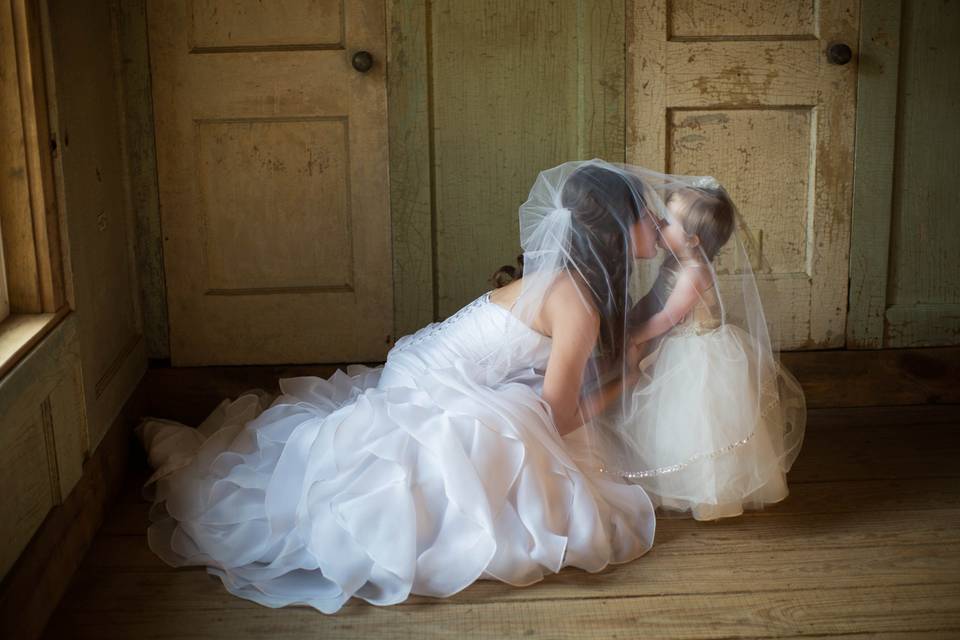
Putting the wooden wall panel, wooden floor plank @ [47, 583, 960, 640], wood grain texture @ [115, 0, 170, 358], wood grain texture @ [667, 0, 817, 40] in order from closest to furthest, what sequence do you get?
the wooden wall panel < wooden floor plank @ [47, 583, 960, 640] < wood grain texture @ [115, 0, 170, 358] < wood grain texture @ [667, 0, 817, 40]

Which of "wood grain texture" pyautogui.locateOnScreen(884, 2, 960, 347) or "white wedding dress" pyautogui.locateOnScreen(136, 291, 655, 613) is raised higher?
"wood grain texture" pyautogui.locateOnScreen(884, 2, 960, 347)

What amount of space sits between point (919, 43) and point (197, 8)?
207cm

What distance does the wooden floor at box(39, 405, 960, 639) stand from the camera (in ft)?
7.34

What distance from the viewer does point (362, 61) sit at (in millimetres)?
3129

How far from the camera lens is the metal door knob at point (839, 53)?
3.22 m

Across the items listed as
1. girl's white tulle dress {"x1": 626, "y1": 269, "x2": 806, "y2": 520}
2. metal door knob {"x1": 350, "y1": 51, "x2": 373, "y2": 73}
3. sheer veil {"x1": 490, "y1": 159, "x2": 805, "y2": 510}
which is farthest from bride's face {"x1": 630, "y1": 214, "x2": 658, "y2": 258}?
metal door knob {"x1": 350, "y1": 51, "x2": 373, "y2": 73}

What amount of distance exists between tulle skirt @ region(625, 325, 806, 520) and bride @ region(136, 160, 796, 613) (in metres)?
0.06

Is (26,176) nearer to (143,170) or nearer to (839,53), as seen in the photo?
(143,170)

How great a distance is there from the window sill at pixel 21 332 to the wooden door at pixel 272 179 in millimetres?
827

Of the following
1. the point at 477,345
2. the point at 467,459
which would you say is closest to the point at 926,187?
the point at 477,345

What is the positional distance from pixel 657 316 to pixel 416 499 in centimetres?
74

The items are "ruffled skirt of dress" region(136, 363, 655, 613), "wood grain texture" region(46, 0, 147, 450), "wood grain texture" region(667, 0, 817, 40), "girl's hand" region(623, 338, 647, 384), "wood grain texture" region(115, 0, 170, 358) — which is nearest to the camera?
"ruffled skirt of dress" region(136, 363, 655, 613)

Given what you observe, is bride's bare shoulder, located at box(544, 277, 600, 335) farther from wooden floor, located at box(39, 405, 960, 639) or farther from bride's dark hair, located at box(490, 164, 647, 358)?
wooden floor, located at box(39, 405, 960, 639)

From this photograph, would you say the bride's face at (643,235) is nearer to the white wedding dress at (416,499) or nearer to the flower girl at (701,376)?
the flower girl at (701,376)
